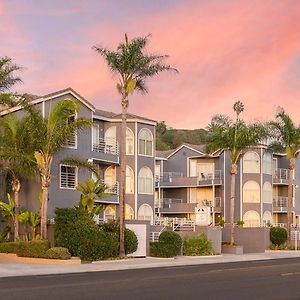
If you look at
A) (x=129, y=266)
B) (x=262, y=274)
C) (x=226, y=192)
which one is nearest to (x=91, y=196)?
(x=129, y=266)

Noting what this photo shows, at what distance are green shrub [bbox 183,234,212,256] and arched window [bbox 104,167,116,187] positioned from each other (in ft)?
33.2

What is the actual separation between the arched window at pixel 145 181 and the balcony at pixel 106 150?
4328 millimetres

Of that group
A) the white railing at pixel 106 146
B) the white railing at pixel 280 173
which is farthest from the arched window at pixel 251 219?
the white railing at pixel 106 146

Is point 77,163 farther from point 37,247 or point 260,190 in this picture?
point 260,190

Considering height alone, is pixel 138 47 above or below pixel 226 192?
above

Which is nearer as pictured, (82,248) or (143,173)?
(82,248)

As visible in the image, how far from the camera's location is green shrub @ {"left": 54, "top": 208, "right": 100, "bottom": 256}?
37125mm

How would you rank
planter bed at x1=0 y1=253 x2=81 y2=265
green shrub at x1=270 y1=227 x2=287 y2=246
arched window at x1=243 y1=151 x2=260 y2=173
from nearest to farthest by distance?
planter bed at x1=0 y1=253 x2=81 y2=265, green shrub at x1=270 y1=227 x2=287 y2=246, arched window at x1=243 y1=151 x2=260 y2=173

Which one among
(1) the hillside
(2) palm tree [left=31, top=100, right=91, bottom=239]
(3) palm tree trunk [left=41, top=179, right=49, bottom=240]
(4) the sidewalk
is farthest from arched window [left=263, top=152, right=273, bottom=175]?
(1) the hillside

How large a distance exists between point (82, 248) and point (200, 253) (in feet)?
38.8

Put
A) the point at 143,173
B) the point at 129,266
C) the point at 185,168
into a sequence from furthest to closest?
1. the point at 185,168
2. the point at 143,173
3. the point at 129,266

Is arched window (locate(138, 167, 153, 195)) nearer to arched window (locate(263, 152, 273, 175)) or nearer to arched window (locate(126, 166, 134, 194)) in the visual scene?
arched window (locate(126, 166, 134, 194))

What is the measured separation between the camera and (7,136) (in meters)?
40.4

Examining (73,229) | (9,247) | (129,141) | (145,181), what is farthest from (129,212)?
(9,247)
